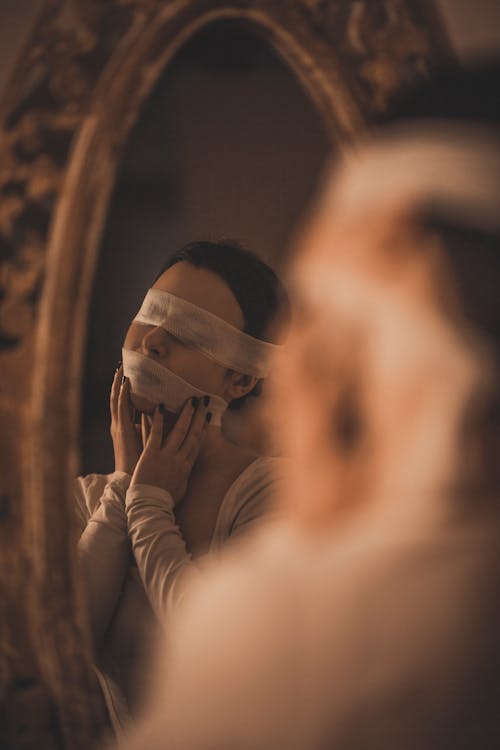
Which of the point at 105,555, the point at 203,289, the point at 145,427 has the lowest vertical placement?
the point at 105,555

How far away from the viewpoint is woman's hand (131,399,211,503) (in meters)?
0.58

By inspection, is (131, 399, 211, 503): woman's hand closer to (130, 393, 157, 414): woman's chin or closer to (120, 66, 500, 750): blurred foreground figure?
(130, 393, 157, 414): woman's chin

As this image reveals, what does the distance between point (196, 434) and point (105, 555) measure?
12 centimetres

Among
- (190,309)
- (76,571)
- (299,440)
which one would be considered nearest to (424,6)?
(190,309)

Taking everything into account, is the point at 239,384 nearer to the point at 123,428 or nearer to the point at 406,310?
the point at 123,428

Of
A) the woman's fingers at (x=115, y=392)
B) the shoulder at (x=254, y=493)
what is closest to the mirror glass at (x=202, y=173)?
the woman's fingers at (x=115, y=392)

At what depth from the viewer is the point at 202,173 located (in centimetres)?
61

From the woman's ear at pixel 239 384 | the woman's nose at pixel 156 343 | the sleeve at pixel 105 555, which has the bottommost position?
the sleeve at pixel 105 555

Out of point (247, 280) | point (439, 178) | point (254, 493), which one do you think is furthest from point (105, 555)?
point (439, 178)

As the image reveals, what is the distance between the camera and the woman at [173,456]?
562 millimetres

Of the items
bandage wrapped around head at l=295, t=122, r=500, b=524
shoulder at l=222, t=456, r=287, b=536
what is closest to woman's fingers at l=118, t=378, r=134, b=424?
shoulder at l=222, t=456, r=287, b=536

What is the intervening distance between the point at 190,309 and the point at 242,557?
199 millimetres

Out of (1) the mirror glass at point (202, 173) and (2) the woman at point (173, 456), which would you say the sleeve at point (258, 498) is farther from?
(1) the mirror glass at point (202, 173)

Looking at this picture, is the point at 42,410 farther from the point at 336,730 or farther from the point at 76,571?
the point at 336,730
